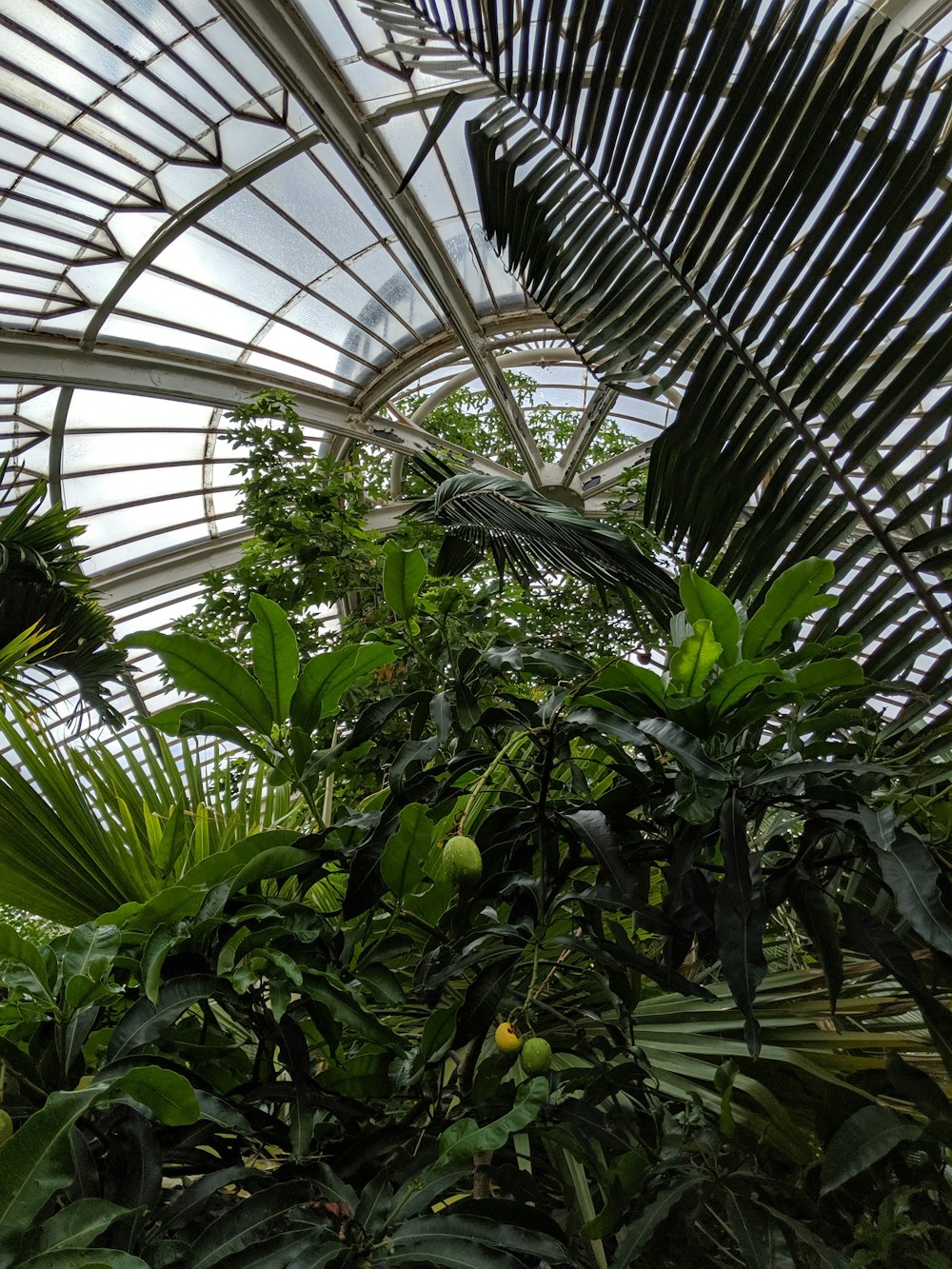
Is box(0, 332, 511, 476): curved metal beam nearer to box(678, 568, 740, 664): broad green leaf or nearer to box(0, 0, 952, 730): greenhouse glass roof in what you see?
box(0, 0, 952, 730): greenhouse glass roof

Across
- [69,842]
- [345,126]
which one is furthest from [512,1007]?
[345,126]

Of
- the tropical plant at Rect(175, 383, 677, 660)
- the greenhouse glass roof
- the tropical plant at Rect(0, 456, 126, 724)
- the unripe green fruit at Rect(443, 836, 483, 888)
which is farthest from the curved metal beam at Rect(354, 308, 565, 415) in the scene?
the unripe green fruit at Rect(443, 836, 483, 888)

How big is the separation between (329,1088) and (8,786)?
1.84 ft

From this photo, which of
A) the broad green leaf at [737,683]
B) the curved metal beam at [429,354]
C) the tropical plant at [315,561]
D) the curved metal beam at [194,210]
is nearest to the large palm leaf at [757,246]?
the broad green leaf at [737,683]

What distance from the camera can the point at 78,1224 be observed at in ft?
1.98

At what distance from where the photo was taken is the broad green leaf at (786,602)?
2.85 ft

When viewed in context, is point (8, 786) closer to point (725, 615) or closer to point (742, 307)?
point (725, 615)

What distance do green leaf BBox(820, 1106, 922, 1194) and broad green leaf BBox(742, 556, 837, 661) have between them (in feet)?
1.32

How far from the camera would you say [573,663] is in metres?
1.02

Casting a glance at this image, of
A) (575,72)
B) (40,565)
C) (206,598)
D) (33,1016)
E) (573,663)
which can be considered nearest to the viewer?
(33,1016)

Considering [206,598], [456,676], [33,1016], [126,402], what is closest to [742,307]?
[456,676]

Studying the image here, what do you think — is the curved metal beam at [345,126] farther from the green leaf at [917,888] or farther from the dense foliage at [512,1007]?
the green leaf at [917,888]

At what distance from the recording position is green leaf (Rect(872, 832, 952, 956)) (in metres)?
0.67

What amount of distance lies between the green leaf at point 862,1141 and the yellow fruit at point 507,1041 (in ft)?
0.85
